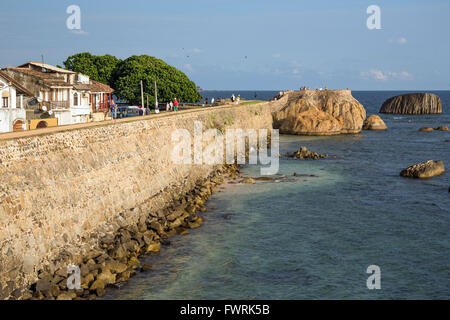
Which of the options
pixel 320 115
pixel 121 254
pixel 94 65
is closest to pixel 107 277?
pixel 121 254

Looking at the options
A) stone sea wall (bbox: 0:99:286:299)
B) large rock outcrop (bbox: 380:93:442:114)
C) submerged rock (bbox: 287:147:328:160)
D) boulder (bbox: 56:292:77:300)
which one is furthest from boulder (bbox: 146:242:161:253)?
large rock outcrop (bbox: 380:93:442:114)

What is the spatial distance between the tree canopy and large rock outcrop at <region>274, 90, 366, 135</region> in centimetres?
1875

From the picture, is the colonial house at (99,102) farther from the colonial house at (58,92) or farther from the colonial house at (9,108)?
the colonial house at (9,108)

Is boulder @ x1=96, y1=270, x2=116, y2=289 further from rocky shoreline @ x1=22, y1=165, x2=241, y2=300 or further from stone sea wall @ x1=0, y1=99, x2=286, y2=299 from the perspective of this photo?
stone sea wall @ x1=0, y1=99, x2=286, y2=299

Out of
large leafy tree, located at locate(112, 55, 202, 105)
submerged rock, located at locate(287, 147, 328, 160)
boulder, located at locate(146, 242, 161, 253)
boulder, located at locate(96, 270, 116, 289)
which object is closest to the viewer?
boulder, located at locate(96, 270, 116, 289)

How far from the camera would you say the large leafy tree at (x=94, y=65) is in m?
85.1

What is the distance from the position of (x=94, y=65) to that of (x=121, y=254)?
70450 mm

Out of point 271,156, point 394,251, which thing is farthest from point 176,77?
point 394,251

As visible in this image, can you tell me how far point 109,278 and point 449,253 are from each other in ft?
54.5

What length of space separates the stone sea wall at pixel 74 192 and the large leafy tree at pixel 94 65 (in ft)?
177

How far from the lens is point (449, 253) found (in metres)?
23.8

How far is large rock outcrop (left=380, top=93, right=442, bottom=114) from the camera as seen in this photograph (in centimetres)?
13075

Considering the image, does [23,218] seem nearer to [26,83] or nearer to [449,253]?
[449,253]
